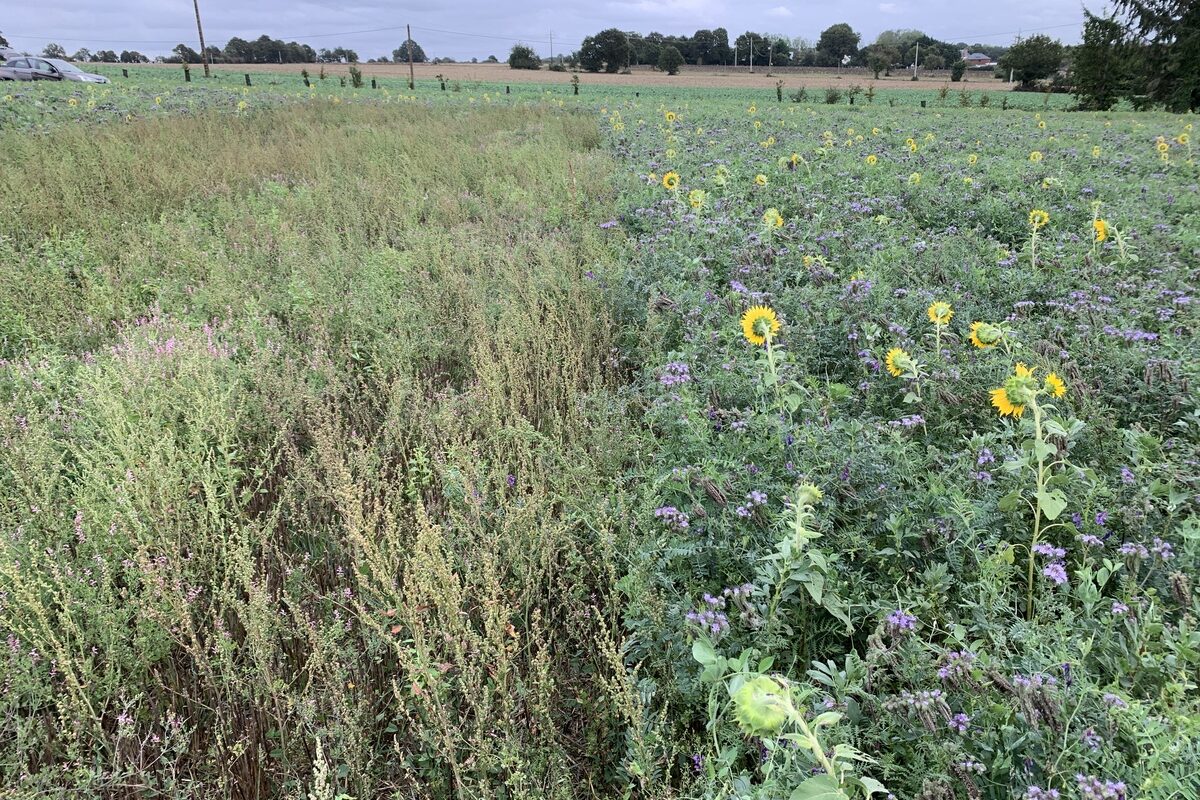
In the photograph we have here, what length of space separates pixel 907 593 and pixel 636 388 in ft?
6.55

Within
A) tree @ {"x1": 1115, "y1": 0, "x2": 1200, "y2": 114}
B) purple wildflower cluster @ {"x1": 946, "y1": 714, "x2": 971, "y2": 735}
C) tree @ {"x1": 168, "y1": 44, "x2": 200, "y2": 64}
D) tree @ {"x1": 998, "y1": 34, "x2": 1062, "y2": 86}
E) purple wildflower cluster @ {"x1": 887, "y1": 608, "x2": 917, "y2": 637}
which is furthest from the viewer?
tree @ {"x1": 168, "y1": 44, "x2": 200, "y2": 64}

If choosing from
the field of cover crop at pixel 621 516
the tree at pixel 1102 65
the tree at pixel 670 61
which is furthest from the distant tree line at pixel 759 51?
the field of cover crop at pixel 621 516

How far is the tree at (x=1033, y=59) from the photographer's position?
42237mm

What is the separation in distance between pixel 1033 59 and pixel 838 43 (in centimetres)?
5063

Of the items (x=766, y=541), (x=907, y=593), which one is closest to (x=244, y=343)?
(x=766, y=541)

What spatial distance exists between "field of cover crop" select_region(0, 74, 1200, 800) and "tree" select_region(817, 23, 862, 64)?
3806 inches

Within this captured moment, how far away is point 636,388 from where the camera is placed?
11.9ft

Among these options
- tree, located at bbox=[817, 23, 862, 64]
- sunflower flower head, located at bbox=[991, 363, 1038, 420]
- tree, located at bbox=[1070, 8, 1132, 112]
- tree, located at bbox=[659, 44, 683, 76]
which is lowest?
sunflower flower head, located at bbox=[991, 363, 1038, 420]

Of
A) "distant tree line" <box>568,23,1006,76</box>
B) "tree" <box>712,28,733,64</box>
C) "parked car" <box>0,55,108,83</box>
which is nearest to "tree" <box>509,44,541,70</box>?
"distant tree line" <box>568,23,1006,76</box>

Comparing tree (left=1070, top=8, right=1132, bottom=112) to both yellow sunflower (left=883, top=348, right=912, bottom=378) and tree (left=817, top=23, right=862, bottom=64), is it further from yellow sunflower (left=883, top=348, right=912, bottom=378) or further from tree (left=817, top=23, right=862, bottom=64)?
tree (left=817, top=23, right=862, bottom=64)

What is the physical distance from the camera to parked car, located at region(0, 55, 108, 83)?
25.1 m

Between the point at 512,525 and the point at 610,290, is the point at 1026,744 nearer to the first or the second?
the point at 512,525

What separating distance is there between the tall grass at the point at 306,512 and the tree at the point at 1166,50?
96.1 ft

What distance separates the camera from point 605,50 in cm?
6769
